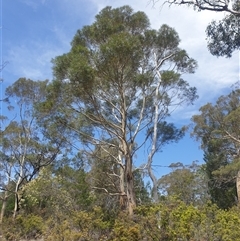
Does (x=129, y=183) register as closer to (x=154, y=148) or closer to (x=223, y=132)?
(x=154, y=148)

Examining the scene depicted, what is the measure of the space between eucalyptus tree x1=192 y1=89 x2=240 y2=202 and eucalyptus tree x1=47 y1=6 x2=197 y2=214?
3974 millimetres

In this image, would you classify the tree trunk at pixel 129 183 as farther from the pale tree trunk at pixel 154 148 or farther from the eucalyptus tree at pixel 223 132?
the eucalyptus tree at pixel 223 132

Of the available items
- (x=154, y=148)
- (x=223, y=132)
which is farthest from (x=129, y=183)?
(x=223, y=132)

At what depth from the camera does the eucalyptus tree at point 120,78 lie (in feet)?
33.1

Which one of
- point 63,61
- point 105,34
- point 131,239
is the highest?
point 105,34

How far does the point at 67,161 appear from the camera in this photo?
18.4 metres

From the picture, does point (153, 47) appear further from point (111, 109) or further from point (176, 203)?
point (176, 203)

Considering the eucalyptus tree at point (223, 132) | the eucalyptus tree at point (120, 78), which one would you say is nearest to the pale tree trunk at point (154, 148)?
the eucalyptus tree at point (120, 78)

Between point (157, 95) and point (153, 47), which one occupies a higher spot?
point (153, 47)

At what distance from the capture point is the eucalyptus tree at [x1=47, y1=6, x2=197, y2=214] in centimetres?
1009

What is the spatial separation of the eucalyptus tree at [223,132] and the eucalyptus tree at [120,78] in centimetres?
397

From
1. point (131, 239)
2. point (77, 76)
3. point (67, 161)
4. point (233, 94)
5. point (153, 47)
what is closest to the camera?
point (131, 239)

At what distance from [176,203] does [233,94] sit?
41.1ft

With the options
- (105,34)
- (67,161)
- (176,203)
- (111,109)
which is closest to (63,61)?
(105,34)
